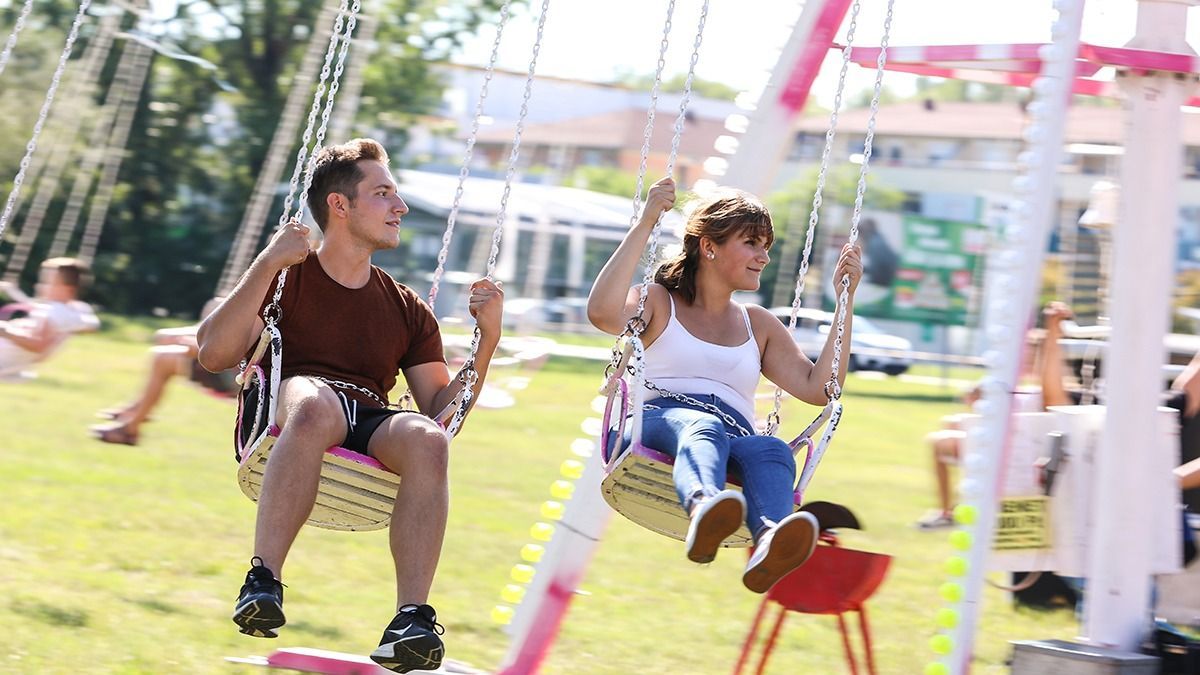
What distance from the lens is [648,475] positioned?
4.00 metres

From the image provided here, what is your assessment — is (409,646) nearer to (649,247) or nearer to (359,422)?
(359,422)

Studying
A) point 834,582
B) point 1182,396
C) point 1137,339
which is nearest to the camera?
point 1137,339

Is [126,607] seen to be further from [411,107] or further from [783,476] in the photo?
[411,107]

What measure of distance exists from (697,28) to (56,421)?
9.04 meters

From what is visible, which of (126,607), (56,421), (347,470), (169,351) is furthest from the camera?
(56,421)

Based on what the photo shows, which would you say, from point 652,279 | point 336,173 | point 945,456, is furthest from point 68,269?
point 652,279

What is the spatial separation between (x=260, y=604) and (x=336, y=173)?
120 cm

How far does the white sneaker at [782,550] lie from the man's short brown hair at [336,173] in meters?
1.42

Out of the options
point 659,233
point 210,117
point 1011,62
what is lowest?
point 659,233

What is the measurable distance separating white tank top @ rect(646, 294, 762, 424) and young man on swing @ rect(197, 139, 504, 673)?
52 cm

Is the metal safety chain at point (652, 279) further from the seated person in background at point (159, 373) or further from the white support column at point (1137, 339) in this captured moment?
the seated person in background at point (159, 373)

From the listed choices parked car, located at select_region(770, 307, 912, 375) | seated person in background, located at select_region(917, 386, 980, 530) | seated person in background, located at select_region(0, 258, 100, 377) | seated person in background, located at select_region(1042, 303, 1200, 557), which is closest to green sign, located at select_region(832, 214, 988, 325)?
parked car, located at select_region(770, 307, 912, 375)

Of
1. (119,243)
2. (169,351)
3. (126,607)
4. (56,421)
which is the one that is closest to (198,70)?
(119,243)

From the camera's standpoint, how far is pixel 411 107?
2766cm
